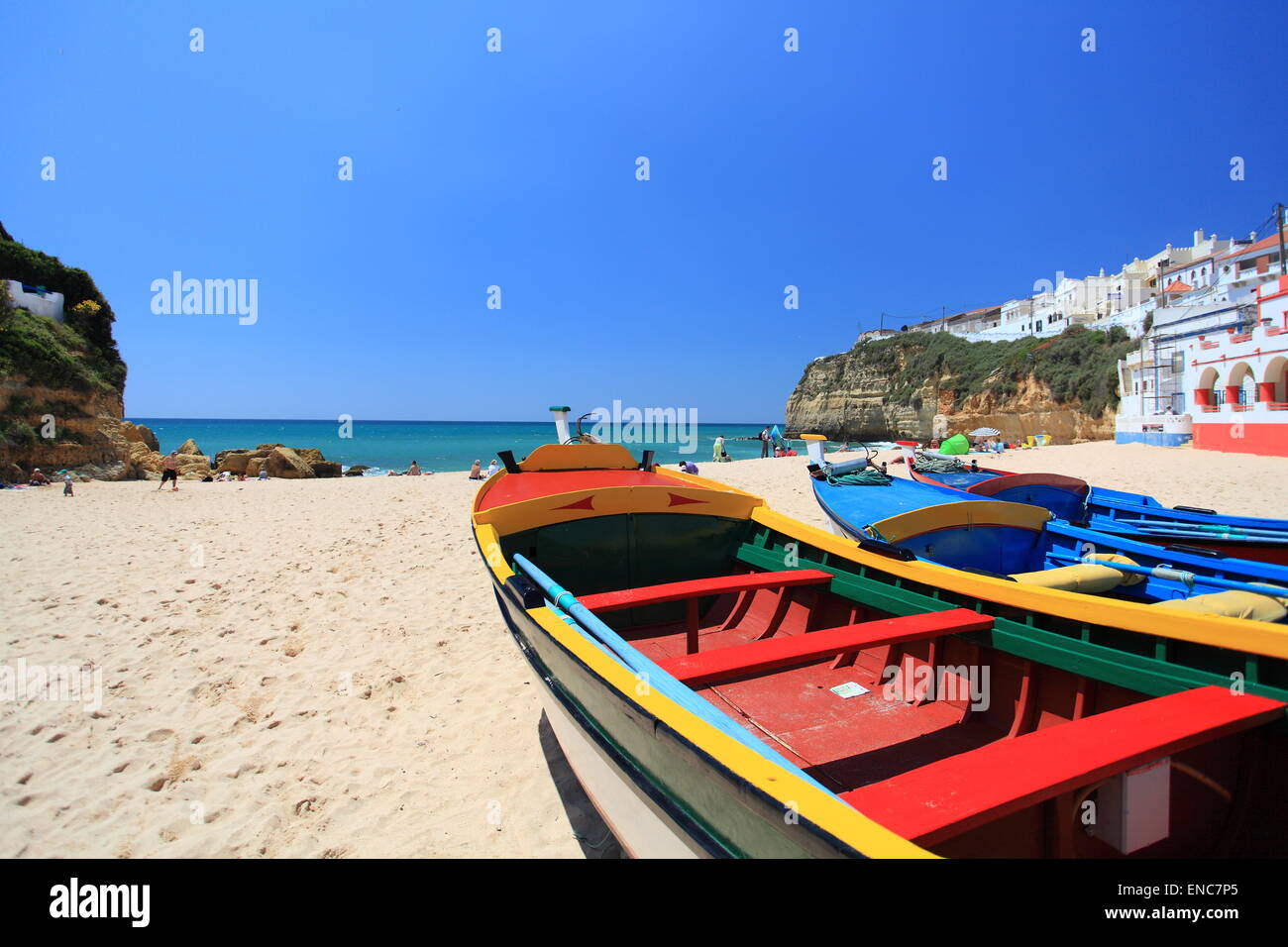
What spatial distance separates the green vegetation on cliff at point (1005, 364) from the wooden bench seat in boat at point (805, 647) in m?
41.0

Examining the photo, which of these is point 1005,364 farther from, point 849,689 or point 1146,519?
point 849,689

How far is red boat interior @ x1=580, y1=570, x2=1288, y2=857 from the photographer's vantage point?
67.8 inches

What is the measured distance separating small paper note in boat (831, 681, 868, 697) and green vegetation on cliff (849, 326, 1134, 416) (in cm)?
4071

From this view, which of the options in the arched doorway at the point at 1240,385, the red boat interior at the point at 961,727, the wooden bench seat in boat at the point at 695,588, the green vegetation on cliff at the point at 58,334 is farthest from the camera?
the arched doorway at the point at 1240,385

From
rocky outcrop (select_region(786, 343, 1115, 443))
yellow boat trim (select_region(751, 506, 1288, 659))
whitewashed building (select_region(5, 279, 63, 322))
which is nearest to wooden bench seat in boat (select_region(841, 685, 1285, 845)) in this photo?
yellow boat trim (select_region(751, 506, 1288, 659))

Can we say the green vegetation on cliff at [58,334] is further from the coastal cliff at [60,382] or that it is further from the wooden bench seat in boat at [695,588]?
the wooden bench seat in boat at [695,588]

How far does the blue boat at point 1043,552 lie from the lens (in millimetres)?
4059

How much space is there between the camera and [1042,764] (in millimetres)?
1745

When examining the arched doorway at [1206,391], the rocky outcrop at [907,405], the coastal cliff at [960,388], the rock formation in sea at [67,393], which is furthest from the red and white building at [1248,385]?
the rock formation in sea at [67,393]

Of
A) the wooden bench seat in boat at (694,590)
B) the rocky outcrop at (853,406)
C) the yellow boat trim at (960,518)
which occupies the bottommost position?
the wooden bench seat in boat at (694,590)

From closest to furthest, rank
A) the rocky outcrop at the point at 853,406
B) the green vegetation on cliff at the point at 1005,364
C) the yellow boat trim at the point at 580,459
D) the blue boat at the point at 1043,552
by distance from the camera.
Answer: the blue boat at the point at 1043,552 → the yellow boat trim at the point at 580,459 → the green vegetation on cliff at the point at 1005,364 → the rocky outcrop at the point at 853,406

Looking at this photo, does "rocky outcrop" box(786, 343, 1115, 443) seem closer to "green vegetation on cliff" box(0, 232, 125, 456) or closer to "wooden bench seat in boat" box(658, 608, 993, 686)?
"wooden bench seat in boat" box(658, 608, 993, 686)

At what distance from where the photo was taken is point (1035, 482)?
7.66 m
